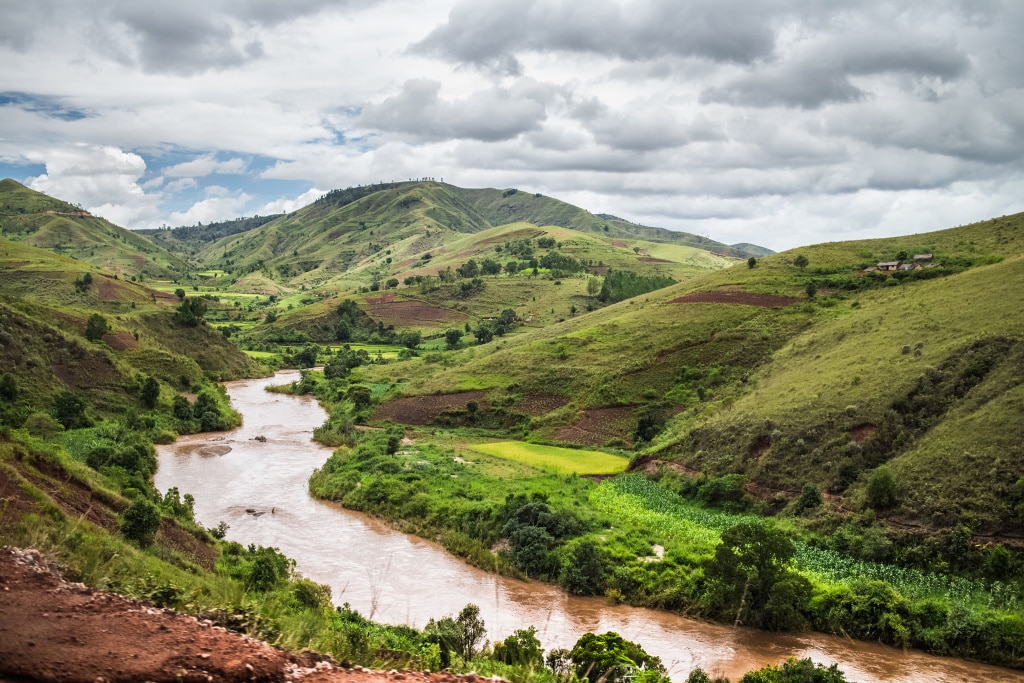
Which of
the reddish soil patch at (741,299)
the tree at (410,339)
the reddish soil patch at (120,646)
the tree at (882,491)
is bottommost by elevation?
the tree at (882,491)

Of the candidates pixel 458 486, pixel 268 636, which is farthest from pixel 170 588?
pixel 458 486

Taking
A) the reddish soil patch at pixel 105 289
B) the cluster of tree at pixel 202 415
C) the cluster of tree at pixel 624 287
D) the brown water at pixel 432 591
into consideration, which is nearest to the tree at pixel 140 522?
the brown water at pixel 432 591

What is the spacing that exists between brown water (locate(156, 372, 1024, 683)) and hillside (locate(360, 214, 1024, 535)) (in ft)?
34.0

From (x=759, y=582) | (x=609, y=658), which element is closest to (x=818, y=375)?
(x=759, y=582)

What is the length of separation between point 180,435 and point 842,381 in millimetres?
58353

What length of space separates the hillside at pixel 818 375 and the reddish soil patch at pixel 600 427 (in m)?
0.17

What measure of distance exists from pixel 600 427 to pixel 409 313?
8699cm

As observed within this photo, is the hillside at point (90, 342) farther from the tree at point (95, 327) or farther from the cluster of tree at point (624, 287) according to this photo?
the cluster of tree at point (624, 287)

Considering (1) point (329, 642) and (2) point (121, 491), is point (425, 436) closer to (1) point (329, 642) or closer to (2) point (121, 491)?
(2) point (121, 491)

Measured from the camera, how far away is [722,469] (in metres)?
45.8

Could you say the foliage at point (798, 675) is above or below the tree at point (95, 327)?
below

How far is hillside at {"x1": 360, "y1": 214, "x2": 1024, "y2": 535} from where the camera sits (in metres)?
36.3

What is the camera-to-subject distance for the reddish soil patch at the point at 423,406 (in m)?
70.6

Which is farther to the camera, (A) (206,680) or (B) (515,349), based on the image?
(B) (515,349)
